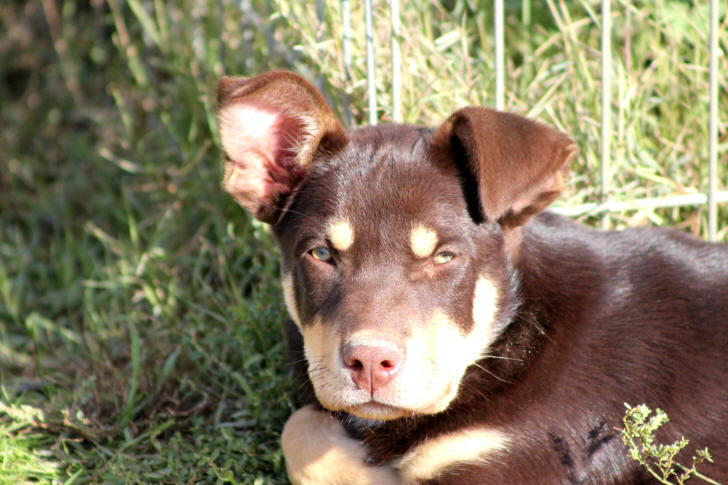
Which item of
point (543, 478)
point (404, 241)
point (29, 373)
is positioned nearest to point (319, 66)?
point (404, 241)

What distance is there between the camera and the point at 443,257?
3.26m

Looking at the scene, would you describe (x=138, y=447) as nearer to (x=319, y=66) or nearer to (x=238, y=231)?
(x=238, y=231)

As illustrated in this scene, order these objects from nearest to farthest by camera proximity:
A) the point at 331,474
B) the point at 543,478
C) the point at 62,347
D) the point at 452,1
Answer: the point at 543,478, the point at 331,474, the point at 62,347, the point at 452,1

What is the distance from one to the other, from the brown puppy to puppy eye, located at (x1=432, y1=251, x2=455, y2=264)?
1 cm

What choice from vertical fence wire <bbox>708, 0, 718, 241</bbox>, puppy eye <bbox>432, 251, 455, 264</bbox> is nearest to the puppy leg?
puppy eye <bbox>432, 251, 455, 264</bbox>

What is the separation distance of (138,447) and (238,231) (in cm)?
173

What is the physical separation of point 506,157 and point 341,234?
0.66 metres

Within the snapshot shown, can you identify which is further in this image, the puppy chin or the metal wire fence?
the metal wire fence

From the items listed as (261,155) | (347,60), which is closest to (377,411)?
(261,155)

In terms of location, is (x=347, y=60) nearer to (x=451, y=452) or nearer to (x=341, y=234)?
(x=341, y=234)

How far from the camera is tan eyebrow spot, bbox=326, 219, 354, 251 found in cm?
323

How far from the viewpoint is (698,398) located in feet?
10.7

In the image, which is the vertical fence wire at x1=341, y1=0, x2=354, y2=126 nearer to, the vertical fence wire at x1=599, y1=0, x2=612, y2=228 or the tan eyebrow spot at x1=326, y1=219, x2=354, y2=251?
the vertical fence wire at x1=599, y1=0, x2=612, y2=228

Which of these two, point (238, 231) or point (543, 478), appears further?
point (238, 231)
